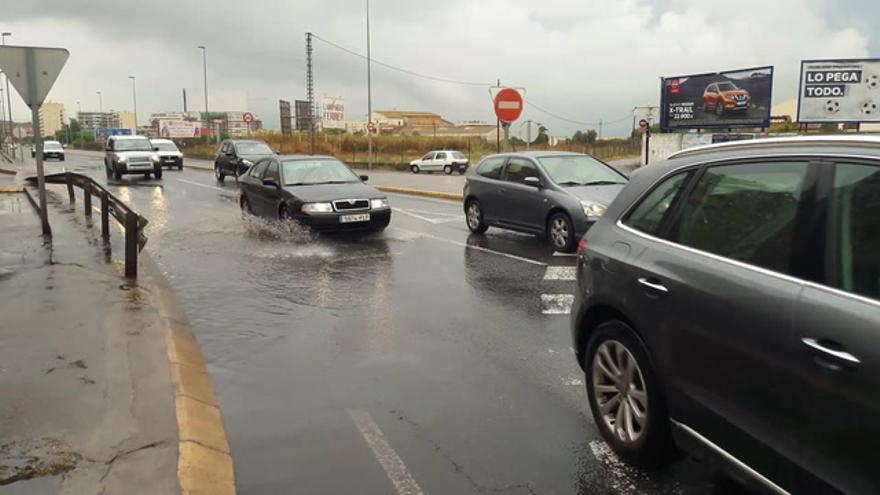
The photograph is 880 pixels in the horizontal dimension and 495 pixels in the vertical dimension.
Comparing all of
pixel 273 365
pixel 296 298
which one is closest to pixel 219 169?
pixel 296 298

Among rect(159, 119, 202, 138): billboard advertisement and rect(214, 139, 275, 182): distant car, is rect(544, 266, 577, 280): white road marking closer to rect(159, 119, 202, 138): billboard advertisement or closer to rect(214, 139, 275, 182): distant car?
rect(214, 139, 275, 182): distant car

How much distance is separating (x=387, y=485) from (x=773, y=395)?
Result: 1878 mm

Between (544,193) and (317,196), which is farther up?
(544,193)

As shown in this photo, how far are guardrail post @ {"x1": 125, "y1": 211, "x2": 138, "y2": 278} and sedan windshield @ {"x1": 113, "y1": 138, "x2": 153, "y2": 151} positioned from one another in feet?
78.3

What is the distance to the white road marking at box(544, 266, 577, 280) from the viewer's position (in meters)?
8.77

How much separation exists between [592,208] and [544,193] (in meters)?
1.01

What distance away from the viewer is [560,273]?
9016 mm

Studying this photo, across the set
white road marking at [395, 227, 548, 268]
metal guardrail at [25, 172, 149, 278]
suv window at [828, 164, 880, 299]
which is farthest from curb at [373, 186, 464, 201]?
suv window at [828, 164, 880, 299]

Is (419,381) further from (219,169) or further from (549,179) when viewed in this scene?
(219,169)

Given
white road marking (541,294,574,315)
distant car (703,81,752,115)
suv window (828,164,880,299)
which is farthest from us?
distant car (703,81,752,115)

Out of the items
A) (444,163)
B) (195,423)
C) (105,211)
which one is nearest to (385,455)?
(195,423)

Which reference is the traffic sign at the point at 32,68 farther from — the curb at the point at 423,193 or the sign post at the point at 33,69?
the curb at the point at 423,193

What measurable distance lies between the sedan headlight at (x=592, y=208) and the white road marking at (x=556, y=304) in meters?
2.64

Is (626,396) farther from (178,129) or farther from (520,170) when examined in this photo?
(178,129)
